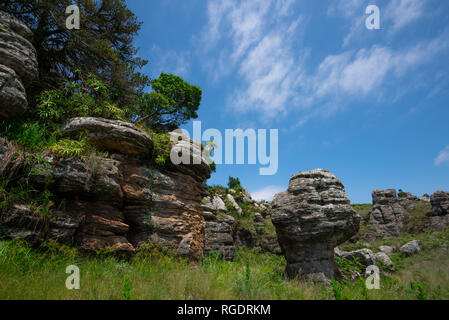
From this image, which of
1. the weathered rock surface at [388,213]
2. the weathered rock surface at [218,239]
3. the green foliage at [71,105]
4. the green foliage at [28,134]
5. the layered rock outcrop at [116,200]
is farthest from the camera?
the weathered rock surface at [388,213]

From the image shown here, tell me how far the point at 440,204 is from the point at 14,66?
137 feet

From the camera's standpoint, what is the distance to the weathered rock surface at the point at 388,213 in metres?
27.8

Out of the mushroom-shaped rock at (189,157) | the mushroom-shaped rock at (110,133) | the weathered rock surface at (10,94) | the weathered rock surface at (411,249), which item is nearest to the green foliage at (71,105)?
the mushroom-shaped rock at (110,133)

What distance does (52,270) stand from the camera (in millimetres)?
4434

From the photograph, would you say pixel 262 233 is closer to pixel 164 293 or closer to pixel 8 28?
pixel 164 293

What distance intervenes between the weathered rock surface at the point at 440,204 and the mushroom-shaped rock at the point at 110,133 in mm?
37557

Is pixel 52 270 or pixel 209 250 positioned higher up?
pixel 52 270

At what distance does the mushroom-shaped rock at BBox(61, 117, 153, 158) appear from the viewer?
677 centimetres

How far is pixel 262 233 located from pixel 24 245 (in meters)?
18.4

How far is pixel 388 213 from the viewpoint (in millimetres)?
29812

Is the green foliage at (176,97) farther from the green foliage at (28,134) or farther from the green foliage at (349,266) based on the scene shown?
the green foliage at (349,266)

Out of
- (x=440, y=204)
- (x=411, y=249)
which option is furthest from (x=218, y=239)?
(x=440, y=204)

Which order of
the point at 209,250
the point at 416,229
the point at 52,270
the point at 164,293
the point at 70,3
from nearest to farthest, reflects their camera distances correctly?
the point at 164,293 < the point at 52,270 < the point at 70,3 < the point at 209,250 < the point at 416,229
